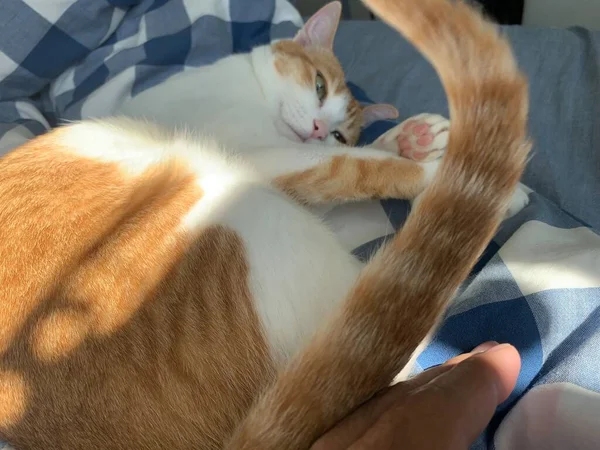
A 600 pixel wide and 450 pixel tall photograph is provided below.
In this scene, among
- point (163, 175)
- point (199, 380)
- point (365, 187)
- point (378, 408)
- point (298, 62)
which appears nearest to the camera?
point (378, 408)

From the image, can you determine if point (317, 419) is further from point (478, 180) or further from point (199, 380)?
point (478, 180)

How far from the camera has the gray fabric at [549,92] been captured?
1.29 metres

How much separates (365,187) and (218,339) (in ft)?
1.62

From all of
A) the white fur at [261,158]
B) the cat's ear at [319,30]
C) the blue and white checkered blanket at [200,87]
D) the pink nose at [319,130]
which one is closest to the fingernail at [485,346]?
the blue and white checkered blanket at [200,87]

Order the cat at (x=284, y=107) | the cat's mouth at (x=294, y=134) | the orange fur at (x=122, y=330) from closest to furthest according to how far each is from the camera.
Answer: the orange fur at (x=122, y=330) → the cat at (x=284, y=107) → the cat's mouth at (x=294, y=134)

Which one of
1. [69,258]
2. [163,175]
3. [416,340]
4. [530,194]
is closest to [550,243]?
[530,194]

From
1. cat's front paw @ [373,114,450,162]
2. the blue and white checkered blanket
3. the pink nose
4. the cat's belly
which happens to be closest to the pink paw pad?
cat's front paw @ [373,114,450,162]

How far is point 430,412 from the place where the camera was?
65 cm

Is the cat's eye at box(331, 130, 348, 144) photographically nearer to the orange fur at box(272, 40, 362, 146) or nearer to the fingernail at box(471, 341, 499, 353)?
the orange fur at box(272, 40, 362, 146)

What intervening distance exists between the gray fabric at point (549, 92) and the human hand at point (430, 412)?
2.32 ft

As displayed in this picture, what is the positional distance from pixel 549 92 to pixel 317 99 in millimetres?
632

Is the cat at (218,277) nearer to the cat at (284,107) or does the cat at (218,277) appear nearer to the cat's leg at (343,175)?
the cat's leg at (343,175)

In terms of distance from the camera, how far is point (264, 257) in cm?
85

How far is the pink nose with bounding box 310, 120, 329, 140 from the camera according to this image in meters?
1.40
